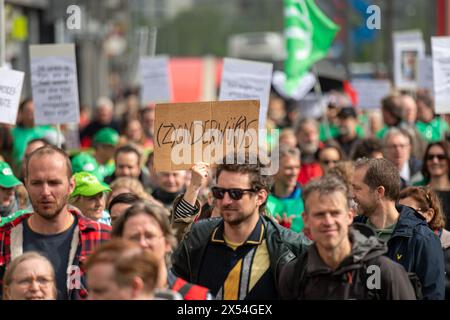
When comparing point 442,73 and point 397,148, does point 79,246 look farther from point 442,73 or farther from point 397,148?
point 397,148

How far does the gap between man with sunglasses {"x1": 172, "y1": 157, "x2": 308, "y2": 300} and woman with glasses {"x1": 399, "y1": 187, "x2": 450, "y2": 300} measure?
4.38ft

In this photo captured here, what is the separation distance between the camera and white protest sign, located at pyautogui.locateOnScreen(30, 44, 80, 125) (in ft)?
35.4

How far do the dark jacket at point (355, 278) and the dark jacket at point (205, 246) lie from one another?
562 millimetres

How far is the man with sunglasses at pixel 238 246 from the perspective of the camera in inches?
250

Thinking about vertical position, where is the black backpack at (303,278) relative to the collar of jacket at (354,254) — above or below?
below

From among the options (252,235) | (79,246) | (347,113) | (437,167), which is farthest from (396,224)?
(347,113)

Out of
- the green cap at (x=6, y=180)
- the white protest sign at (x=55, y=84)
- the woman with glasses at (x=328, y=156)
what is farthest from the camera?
the woman with glasses at (x=328, y=156)

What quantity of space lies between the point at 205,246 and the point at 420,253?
1.17 metres

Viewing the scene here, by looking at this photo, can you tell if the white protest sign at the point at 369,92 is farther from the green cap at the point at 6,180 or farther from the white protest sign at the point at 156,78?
the green cap at the point at 6,180

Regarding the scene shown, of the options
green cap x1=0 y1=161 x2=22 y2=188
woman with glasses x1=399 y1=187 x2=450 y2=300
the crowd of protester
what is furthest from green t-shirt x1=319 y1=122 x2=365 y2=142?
woman with glasses x1=399 y1=187 x2=450 y2=300

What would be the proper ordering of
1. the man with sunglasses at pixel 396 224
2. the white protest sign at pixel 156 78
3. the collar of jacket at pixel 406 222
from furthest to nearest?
the white protest sign at pixel 156 78, the collar of jacket at pixel 406 222, the man with sunglasses at pixel 396 224

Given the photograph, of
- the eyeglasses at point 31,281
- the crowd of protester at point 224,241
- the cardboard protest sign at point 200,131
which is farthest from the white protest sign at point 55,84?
the eyeglasses at point 31,281

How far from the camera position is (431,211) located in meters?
7.68

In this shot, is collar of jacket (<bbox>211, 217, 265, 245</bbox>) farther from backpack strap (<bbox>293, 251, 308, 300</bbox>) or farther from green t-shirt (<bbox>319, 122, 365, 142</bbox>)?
green t-shirt (<bbox>319, 122, 365, 142</bbox>)
